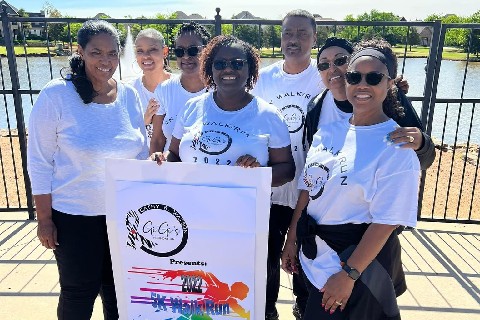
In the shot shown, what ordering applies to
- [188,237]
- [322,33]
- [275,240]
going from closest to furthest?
[188,237], [275,240], [322,33]

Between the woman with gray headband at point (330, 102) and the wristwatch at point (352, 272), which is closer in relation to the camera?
the wristwatch at point (352, 272)

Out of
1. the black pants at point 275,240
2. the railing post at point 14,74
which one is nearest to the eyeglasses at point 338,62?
the black pants at point 275,240

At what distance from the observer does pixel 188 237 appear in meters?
2.22

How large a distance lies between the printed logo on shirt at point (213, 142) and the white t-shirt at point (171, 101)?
696mm

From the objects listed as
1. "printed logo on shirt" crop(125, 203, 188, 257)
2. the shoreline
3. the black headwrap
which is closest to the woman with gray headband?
the black headwrap

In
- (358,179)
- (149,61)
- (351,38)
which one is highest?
(351,38)

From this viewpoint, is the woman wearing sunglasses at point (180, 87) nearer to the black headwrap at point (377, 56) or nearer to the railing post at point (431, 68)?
the black headwrap at point (377, 56)

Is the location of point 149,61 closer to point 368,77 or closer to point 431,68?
point 368,77

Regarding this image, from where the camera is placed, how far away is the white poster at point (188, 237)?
2.14 meters

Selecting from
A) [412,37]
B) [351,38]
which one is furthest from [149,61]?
[412,37]

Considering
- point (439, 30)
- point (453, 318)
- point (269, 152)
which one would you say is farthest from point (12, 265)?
point (439, 30)

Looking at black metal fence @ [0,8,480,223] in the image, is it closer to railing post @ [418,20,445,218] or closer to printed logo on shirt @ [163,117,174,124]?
railing post @ [418,20,445,218]

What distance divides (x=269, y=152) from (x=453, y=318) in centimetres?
229

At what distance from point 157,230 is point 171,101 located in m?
1.14
